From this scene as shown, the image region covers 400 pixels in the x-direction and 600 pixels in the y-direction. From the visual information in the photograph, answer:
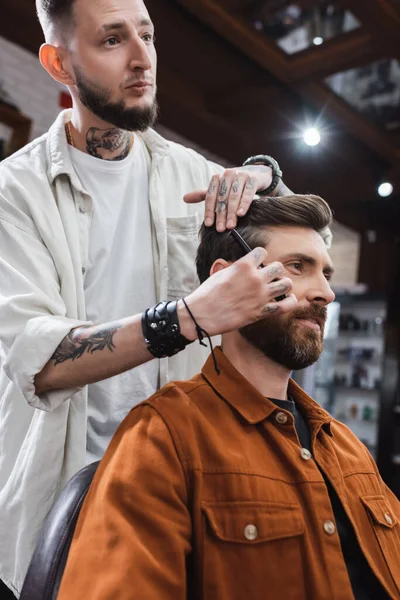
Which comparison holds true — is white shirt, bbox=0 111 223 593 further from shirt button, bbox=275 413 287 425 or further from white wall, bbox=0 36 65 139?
white wall, bbox=0 36 65 139

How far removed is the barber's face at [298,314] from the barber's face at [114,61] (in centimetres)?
47

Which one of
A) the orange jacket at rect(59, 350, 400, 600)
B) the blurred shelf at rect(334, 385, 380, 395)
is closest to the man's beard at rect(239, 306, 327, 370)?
the orange jacket at rect(59, 350, 400, 600)

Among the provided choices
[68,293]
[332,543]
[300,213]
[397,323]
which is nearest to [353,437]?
[332,543]

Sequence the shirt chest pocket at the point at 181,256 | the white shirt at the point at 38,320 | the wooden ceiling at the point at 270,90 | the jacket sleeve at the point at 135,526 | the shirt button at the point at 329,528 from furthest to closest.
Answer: the wooden ceiling at the point at 270,90
the shirt chest pocket at the point at 181,256
the white shirt at the point at 38,320
the shirt button at the point at 329,528
the jacket sleeve at the point at 135,526

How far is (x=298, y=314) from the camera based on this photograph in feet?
4.85

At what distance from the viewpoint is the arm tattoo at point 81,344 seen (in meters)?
1.33

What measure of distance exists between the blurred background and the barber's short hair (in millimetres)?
2411

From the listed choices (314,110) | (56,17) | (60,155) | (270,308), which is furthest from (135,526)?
(314,110)

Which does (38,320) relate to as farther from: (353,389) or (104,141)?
(353,389)

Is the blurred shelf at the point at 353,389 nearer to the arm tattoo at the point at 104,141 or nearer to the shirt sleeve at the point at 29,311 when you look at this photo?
the arm tattoo at the point at 104,141

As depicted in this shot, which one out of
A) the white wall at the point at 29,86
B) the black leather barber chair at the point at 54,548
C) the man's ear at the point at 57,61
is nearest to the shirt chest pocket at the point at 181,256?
the man's ear at the point at 57,61

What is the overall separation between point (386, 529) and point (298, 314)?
0.53 metres

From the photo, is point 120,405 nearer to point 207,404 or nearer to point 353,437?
point 207,404

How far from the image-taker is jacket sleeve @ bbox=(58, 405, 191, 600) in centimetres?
106
